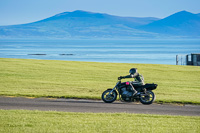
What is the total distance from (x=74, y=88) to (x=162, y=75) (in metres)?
11.3

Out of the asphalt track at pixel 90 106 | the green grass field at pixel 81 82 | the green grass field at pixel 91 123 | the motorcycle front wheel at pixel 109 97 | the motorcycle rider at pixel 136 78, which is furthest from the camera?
the green grass field at pixel 81 82

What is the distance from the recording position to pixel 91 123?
410 inches

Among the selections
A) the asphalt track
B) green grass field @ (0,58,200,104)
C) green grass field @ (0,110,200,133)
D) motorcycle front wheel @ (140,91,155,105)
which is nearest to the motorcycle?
motorcycle front wheel @ (140,91,155,105)

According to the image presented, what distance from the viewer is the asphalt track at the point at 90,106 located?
1345 centimetres

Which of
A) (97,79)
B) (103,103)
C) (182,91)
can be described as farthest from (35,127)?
(97,79)

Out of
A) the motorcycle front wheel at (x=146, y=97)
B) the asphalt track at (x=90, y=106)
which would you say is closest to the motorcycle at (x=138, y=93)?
the motorcycle front wheel at (x=146, y=97)

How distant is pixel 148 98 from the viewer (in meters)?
15.2

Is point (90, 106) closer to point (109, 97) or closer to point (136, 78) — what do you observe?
point (109, 97)

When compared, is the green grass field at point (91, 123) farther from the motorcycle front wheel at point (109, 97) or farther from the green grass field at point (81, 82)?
the green grass field at point (81, 82)

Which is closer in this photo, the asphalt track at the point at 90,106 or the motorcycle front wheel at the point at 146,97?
the asphalt track at the point at 90,106

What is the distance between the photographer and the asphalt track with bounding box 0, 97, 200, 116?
530 inches

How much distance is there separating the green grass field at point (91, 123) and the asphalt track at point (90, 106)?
4.31ft

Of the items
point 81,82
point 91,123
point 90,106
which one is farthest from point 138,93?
point 81,82

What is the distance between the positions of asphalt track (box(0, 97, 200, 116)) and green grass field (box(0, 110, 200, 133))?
1.32 m
